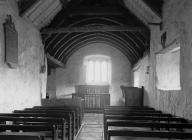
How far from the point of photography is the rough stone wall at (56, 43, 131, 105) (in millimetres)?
12961

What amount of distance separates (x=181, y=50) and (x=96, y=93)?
7.74m

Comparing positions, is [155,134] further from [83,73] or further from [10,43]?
[83,73]

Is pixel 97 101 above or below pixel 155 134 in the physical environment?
below

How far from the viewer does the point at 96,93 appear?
38.1ft

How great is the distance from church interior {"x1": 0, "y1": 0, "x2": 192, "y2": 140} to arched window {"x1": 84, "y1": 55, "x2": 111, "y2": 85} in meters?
1.75

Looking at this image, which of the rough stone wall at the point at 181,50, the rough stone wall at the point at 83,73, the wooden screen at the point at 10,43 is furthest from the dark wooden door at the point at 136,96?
the rough stone wall at the point at 83,73

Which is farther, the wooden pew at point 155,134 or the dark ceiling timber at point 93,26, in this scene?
the dark ceiling timber at point 93,26

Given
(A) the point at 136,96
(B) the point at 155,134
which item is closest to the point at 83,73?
(A) the point at 136,96

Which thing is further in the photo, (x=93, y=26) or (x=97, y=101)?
(x=97, y=101)

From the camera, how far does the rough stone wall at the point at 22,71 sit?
189 inches

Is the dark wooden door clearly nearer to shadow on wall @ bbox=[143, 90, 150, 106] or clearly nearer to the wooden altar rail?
shadow on wall @ bbox=[143, 90, 150, 106]

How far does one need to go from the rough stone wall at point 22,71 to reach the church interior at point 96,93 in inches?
0.8

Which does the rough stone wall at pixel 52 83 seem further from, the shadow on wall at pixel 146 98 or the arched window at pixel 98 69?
the shadow on wall at pixel 146 98

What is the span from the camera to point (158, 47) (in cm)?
600
